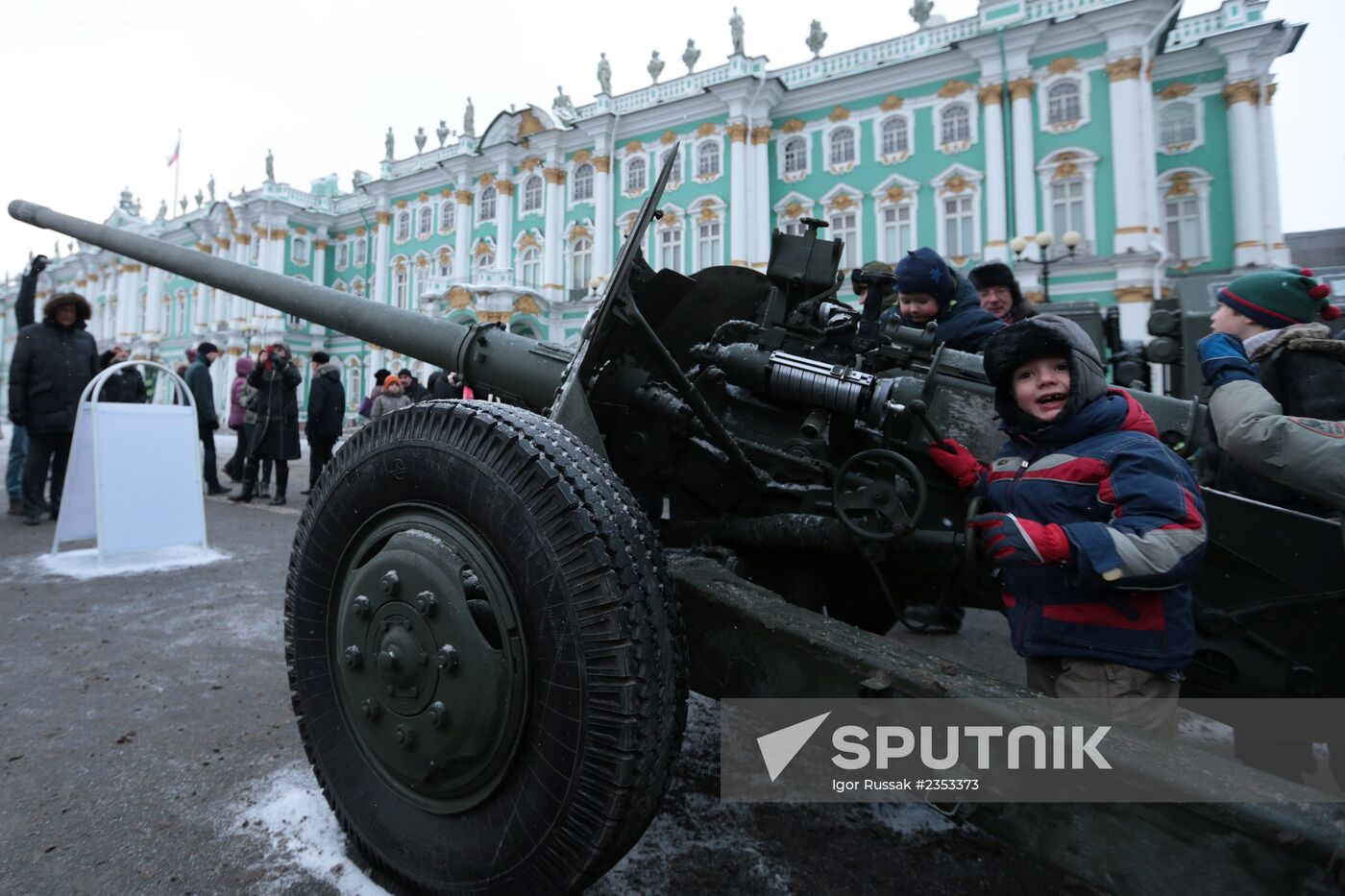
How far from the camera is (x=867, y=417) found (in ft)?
6.64

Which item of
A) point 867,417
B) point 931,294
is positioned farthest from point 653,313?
point 931,294

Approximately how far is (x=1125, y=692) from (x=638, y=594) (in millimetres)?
1000

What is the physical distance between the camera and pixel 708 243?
24.8 metres

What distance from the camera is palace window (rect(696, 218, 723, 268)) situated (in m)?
24.5

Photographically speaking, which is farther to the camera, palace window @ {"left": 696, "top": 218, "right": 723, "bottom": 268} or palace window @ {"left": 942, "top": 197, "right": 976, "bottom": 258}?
palace window @ {"left": 696, "top": 218, "right": 723, "bottom": 268}

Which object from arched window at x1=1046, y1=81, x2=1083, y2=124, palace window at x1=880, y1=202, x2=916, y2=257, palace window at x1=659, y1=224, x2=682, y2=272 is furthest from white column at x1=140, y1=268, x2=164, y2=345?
arched window at x1=1046, y1=81, x2=1083, y2=124

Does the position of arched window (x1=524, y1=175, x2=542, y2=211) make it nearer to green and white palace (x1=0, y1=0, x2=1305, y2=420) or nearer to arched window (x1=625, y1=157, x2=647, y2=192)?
green and white palace (x1=0, y1=0, x2=1305, y2=420)

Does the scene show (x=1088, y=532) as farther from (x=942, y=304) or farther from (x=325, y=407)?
A: (x=325, y=407)

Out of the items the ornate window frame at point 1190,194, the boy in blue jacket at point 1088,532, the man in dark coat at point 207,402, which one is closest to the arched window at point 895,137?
the ornate window frame at point 1190,194

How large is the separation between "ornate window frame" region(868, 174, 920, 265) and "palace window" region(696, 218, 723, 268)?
17.0 feet

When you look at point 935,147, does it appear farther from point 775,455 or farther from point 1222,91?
point 775,455

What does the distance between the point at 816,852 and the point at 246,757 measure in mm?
1569

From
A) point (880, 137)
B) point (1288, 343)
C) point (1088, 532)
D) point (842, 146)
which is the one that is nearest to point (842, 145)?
point (842, 146)

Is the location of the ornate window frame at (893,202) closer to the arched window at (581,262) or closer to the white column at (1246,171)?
the white column at (1246,171)
